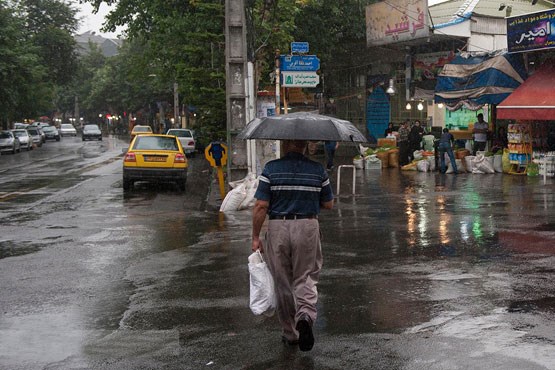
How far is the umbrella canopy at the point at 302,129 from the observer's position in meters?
6.30

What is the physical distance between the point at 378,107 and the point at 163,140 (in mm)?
18215

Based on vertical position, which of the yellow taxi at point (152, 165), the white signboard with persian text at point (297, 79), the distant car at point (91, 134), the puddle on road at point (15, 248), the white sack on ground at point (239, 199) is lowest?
the puddle on road at point (15, 248)

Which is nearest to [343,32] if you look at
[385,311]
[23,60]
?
[23,60]

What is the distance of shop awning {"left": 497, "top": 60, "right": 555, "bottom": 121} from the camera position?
826 inches

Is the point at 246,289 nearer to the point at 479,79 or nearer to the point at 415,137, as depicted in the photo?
the point at 479,79

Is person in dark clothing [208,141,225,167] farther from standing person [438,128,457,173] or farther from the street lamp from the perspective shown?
the street lamp

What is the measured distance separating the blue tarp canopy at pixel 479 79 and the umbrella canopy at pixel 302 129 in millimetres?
18005

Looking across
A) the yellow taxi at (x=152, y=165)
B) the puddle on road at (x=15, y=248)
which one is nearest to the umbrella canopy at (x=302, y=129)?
the puddle on road at (x=15, y=248)

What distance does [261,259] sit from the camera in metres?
6.30

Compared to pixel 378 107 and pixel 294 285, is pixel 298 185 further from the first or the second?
pixel 378 107

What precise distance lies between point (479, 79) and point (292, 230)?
63.6 feet

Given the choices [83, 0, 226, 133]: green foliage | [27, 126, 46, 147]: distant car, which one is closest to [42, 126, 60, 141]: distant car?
Answer: [27, 126, 46, 147]: distant car

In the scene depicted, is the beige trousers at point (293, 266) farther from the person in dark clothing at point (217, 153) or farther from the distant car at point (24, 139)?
the distant car at point (24, 139)

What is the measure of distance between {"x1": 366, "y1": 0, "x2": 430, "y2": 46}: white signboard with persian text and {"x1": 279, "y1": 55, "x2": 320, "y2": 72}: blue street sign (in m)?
11.7
